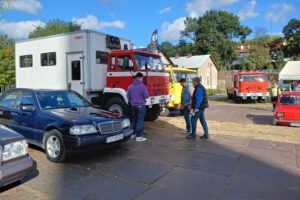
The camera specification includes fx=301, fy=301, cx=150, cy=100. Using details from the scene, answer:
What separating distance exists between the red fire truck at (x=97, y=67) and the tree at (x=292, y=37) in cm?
6271

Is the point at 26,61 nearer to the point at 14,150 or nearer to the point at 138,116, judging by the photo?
the point at 138,116

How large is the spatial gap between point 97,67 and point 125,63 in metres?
1.05

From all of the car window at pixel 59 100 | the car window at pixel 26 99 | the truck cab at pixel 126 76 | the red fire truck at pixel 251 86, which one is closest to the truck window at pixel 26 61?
the truck cab at pixel 126 76

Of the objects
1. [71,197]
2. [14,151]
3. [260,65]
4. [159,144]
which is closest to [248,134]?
[159,144]

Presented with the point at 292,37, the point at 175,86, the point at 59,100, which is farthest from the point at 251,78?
the point at 292,37

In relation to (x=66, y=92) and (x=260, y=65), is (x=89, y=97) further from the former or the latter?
(x=260, y=65)

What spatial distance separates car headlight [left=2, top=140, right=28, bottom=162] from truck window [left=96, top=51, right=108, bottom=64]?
20.6 feet

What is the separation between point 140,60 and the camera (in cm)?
1017

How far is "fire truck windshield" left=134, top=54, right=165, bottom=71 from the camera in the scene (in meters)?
10.1

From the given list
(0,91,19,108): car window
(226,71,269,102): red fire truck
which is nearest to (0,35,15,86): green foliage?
(226,71,269,102): red fire truck

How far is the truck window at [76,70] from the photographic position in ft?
34.3

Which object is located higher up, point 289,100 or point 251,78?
point 251,78

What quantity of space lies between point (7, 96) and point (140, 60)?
432 cm

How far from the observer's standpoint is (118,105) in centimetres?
1021
